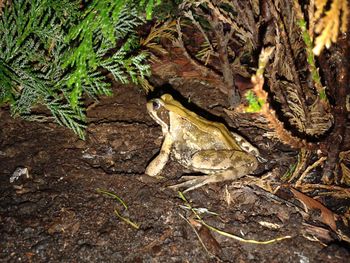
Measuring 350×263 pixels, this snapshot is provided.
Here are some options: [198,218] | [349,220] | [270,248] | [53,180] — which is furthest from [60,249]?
[349,220]

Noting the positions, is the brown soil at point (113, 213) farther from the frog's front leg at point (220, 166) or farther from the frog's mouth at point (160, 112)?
the frog's mouth at point (160, 112)

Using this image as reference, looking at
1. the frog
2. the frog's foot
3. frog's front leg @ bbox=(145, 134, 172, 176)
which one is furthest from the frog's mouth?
the frog's foot

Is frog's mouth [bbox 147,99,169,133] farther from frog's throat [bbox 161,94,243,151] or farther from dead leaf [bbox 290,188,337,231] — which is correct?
dead leaf [bbox 290,188,337,231]

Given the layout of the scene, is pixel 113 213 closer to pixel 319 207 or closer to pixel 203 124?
pixel 203 124

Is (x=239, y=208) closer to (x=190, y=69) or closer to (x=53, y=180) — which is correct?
(x=53, y=180)

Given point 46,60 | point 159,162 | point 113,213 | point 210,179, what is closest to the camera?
point 113,213

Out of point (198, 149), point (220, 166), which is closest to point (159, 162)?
point (198, 149)
